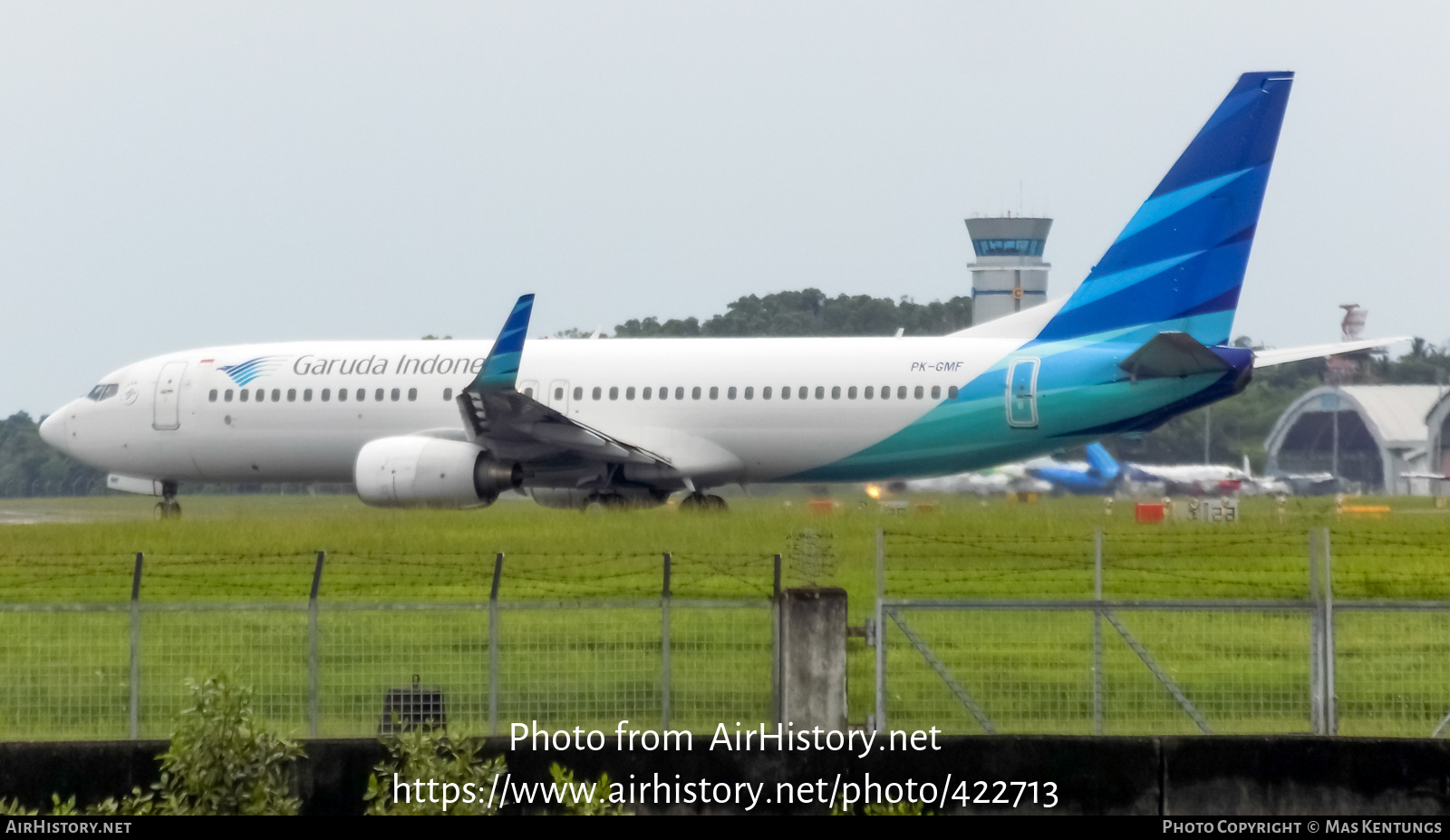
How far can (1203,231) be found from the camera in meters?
26.0

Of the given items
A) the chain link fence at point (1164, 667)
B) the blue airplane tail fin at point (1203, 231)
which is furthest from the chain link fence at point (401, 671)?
the blue airplane tail fin at point (1203, 231)

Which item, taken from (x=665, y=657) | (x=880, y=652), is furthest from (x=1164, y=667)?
(x=665, y=657)

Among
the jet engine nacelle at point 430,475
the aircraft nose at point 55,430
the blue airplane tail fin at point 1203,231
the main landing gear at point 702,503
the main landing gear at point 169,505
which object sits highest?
the blue airplane tail fin at point 1203,231

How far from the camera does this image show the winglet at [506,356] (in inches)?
1020

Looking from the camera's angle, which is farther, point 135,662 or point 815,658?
point 135,662

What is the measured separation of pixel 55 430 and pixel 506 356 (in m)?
10.5

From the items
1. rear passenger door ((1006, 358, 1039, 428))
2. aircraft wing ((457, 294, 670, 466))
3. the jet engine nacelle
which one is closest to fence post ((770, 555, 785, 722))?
aircraft wing ((457, 294, 670, 466))

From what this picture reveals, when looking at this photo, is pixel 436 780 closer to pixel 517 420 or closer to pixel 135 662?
pixel 135 662

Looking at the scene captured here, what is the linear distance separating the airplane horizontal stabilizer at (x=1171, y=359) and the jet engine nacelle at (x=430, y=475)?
8.68 metres

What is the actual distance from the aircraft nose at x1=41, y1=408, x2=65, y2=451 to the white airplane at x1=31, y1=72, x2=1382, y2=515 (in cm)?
154

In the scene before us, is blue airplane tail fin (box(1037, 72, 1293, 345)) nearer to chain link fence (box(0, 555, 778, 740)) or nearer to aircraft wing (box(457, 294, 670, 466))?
aircraft wing (box(457, 294, 670, 466))

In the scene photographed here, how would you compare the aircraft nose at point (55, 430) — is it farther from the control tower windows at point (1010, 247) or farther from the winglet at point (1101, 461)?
the control tower windows at point (1010, 247)

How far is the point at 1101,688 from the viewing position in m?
10.8
